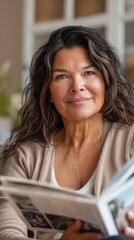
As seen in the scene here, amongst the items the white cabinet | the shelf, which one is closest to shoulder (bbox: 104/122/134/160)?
the white cabinet

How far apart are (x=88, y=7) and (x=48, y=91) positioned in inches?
94.0

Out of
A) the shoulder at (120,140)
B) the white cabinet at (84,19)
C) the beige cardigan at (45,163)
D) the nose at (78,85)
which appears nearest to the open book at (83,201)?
the beige cardigan at (45,163)

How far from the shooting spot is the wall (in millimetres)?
4773

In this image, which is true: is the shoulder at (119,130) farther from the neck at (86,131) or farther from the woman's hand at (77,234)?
the woman's hand at (77,234)

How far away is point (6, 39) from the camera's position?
482 cm

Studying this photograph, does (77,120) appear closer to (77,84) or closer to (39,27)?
(77,84)

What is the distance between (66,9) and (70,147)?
8.42 ft

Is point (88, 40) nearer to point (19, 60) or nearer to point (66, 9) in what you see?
point (66, 9)

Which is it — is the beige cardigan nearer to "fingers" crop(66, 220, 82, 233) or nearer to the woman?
the woman

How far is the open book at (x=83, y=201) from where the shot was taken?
3.61ft

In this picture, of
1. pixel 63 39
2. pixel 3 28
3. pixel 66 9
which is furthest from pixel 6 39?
pixel 63 39

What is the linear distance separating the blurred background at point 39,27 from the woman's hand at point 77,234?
6.72 feet

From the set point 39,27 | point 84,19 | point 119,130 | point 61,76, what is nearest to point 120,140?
point 119,130

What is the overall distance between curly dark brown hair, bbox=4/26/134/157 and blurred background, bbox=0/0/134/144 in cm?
153
